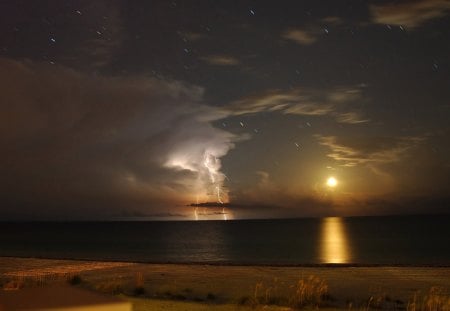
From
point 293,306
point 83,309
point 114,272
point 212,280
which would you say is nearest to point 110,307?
point 83,309

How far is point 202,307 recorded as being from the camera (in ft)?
46.2

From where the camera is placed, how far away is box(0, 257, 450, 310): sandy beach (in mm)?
16391

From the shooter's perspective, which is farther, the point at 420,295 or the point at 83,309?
the point at 420,295

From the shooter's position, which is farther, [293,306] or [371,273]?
[371,273]

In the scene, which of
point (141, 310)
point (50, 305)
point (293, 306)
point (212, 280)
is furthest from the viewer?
point (212, 280)

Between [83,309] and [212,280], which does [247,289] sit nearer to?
[212,280]

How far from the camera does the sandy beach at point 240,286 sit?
53.8 ft

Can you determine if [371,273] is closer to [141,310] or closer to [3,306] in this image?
[141,310]

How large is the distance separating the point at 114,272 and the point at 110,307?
26239mm

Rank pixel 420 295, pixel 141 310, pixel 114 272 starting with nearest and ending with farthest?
pixel 141 310
pixel 420 295
pixel 114 272

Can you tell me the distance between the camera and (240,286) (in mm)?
23969

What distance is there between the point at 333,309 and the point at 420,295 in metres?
8.26

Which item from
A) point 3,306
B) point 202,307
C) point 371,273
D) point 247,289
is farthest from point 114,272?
point 3,306

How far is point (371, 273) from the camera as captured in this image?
106ft
